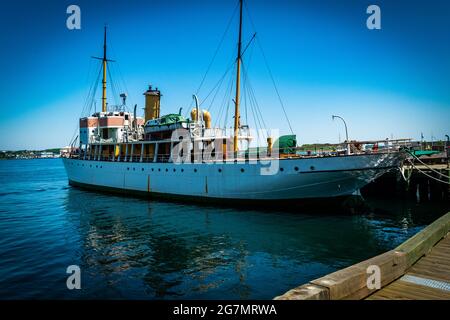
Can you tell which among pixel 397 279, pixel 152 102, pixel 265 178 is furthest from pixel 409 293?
pixel 152 102

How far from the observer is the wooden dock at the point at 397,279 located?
425 centimetres

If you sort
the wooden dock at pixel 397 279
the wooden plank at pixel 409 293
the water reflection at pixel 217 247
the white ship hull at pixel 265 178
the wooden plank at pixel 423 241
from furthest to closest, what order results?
the white ship hull at pixel 265 178, the water reflection at pixel 217 247, the wooden plank at pixel 423 241, the wooden plank at pixel 409 293, the wooden dock at pixel 397 279

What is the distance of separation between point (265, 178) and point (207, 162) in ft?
15.5

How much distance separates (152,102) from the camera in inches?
1319

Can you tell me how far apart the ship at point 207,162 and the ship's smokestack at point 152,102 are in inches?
4.6

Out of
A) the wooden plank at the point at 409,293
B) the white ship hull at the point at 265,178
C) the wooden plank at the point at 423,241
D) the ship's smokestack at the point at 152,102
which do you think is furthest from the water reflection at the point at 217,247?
the ship's smokestack at the point at 152,102

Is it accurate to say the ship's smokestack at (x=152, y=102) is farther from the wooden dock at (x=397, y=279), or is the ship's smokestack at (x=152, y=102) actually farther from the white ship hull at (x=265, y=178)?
the wooden dock at (x=397, y=279)

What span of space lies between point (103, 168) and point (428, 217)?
94.9ft

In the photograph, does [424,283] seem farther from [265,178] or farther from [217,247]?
[265,178]

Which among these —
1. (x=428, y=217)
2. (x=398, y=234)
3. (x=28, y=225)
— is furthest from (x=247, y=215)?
(x=28, y=225)

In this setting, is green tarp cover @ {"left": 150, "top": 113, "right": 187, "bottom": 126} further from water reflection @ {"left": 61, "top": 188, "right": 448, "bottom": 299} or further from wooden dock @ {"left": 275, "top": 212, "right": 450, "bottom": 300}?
wooden dock @ {"left": 275, "top": 212, "right": 450, "bottom": 300}

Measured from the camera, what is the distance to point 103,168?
29.9m

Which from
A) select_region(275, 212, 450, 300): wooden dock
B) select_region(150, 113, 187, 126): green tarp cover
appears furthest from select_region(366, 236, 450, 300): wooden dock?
select_region(150, 113, 187, 126): green tarp cover
